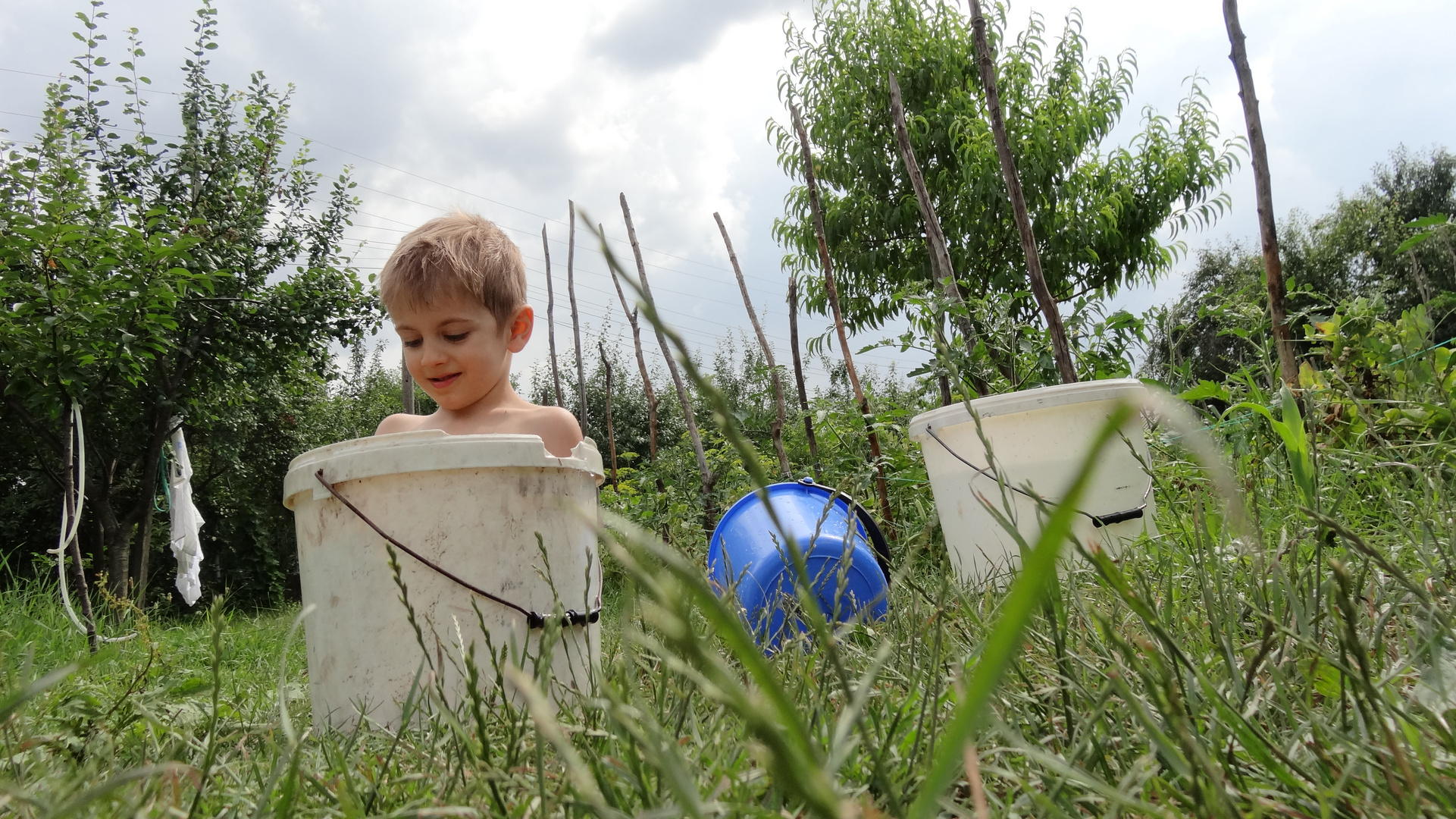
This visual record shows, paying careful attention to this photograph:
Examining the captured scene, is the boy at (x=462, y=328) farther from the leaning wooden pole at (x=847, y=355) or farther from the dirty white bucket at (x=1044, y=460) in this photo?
the leaning wooden pole at (x=847, y=355)

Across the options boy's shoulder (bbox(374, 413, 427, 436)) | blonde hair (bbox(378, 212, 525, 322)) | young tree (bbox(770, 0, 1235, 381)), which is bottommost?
boy's shoulder (bbox(374, 413, 427, 436))

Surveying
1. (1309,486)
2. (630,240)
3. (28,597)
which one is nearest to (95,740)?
(1309,486)

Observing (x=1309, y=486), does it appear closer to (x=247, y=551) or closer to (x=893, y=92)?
(x=893, y=92)

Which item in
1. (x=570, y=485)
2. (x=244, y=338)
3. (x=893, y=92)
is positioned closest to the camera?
(x=570, y=485)

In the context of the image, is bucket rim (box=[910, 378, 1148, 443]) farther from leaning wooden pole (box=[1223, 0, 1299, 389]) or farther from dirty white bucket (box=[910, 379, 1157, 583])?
leaning wooden pole (box=[1223, 0, 1299, 389])

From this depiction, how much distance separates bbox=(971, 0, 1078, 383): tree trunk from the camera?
9.88ft

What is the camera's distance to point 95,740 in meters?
1.17

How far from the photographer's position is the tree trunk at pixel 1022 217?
3.01 m

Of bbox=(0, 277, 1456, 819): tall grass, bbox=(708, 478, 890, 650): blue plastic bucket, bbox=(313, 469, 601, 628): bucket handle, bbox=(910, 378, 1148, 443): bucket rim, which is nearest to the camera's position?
bbox=(0, 277, 1456, 819): tall grass

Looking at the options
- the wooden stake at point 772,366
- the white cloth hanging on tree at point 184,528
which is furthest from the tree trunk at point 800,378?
the white cloth hanging on tree at point 184,528

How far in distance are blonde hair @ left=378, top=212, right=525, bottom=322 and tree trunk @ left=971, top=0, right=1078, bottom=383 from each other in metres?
1.89

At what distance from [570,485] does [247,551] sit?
16749mm

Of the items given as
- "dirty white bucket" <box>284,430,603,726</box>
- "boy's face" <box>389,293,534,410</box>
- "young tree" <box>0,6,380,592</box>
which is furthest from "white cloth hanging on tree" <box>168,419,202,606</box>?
"dirty white bucket" <box>284,430,603,726</box>

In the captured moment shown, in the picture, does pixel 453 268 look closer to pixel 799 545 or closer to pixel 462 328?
pixel 462 328
